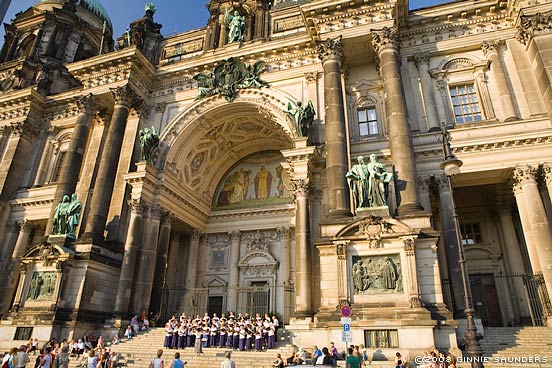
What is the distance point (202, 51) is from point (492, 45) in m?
16.1

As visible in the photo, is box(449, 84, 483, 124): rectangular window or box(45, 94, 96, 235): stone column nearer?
box(449, 84, 483, 124): rectangular window

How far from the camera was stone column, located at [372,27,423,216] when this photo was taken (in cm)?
1389

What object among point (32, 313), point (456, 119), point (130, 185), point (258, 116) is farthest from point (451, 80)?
point (32, 313)

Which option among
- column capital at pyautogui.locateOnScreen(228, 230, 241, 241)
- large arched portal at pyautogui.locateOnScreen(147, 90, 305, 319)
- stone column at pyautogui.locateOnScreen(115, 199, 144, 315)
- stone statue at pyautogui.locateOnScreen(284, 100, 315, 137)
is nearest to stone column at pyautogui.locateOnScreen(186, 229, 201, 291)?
Answer: large arched portal at pyautogui.locateOnScreen(147, 90, 305, 319)

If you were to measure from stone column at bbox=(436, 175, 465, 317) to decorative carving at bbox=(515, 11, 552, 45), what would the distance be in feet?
24.3

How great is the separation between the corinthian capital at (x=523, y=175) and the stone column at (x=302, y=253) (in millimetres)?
8417

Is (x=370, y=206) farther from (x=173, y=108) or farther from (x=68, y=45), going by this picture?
(x=68, y=45)

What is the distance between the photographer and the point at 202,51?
78.7 ft

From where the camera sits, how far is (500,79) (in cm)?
1708

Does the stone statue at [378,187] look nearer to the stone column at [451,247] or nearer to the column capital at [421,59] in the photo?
the stone column at [451,247]

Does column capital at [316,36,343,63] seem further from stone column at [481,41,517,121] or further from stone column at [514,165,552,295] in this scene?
stone column at [514,165,552,295]

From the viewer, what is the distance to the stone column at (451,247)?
1420cm

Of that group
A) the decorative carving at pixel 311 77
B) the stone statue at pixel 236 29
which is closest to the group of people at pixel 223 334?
the decorative carving at pixel 311 77

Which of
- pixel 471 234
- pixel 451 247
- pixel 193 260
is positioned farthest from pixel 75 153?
pixel 471 234
